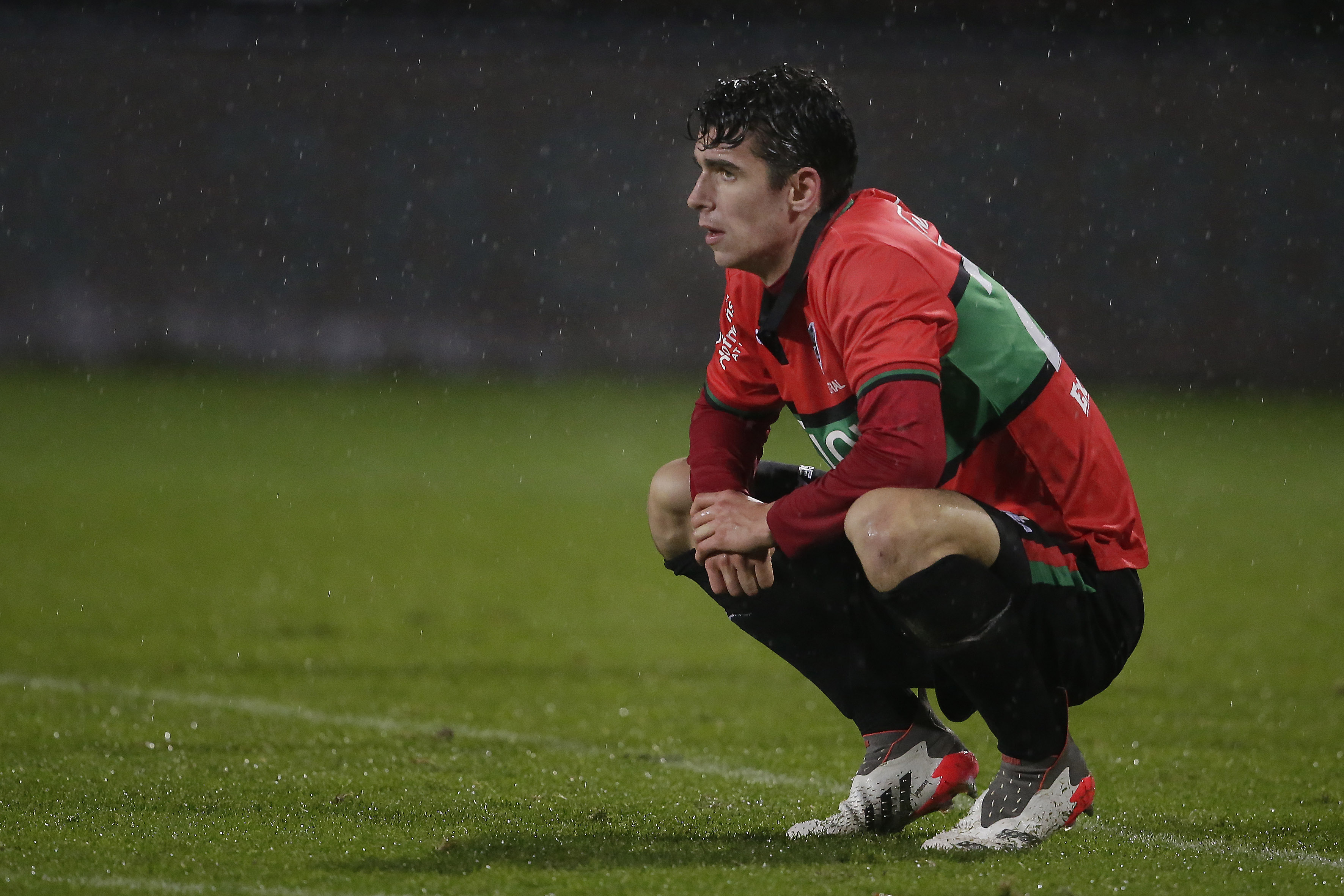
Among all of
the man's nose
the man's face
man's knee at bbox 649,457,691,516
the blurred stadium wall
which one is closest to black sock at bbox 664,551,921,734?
man's knee at bbox 649,457,691,516

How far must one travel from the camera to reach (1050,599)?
9.88 feet

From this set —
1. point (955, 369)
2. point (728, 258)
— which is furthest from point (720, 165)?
point (955, 369)

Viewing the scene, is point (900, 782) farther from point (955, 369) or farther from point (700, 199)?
point (700, 199)

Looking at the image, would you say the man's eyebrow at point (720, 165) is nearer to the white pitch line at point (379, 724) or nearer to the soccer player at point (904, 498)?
the soccer player at point (904, 498)

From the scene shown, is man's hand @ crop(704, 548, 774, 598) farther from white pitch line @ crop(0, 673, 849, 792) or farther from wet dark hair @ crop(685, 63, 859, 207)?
white pitch line @ crop(0, 673, 849, 792)

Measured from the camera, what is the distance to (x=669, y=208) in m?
19.0

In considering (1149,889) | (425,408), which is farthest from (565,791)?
(425,408)

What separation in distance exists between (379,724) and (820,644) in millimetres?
1820

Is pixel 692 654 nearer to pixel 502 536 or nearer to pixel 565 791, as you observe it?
pixel 565 791

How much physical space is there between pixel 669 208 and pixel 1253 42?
749 centimetres

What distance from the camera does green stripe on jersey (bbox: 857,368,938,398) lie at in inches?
108

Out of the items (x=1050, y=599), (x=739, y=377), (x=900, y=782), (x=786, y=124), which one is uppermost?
(x=786, y=124)

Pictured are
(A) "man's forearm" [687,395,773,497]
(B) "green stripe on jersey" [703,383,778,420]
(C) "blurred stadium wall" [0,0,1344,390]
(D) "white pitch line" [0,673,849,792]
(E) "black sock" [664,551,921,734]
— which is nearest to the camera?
(E) "black sock" [664,551,921,734]

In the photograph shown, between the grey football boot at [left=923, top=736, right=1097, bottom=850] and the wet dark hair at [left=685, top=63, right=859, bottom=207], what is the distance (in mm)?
1208
